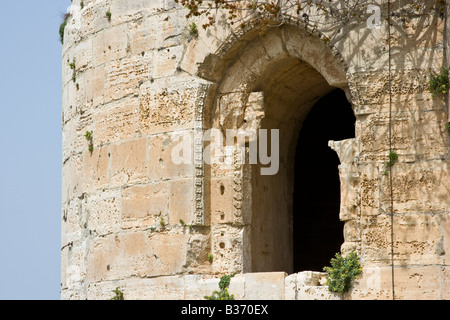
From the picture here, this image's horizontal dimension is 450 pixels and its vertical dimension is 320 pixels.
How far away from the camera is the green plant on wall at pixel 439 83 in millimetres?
9492

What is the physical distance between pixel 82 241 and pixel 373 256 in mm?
3806

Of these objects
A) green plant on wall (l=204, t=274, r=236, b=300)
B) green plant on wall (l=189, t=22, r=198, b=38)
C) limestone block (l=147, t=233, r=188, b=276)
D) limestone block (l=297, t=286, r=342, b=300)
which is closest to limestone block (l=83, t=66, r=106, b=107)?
green plant on wall (l=189, t=22, r=198, b=38)

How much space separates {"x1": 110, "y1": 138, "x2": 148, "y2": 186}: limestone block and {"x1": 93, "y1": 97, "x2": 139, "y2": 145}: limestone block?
10cm

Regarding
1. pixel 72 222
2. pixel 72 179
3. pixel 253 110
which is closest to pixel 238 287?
pixel 253 110

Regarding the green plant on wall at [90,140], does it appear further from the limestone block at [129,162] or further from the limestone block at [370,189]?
the limestone block at [370,189]

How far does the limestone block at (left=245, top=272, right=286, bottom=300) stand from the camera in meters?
9.97

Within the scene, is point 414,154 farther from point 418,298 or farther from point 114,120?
point 114,120

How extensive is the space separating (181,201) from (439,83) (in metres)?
2.95

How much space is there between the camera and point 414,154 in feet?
31.5

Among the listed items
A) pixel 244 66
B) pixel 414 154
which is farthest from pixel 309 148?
pixel 414 154

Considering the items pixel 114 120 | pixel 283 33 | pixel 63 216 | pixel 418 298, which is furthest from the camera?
pixel 63 216

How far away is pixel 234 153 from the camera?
1067 centimetres

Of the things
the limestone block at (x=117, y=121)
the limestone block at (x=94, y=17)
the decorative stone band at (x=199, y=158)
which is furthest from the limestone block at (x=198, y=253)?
the limestone block at (x=94, y=17)

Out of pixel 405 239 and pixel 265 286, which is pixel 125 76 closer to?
pixel 265 286
